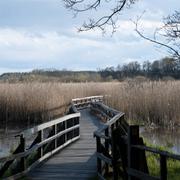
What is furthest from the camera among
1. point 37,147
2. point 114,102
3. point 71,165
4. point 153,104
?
point 114,102

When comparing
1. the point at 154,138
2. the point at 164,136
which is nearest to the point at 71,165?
the point at 154,138

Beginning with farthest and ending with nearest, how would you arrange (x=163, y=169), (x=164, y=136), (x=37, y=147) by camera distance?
(x=164, y=136), (x=37, y=147), (x=163, y=169)

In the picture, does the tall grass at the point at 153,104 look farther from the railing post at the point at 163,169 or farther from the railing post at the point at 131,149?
the railing post at the point at 163,169

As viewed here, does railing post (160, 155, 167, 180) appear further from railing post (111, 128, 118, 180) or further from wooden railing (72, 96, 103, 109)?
wooden railing (72, 96, 103, 109)

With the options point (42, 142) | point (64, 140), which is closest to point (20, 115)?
point (64, 140)

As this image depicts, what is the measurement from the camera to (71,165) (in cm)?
952

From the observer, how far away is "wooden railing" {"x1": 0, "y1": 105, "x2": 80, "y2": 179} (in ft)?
26.7

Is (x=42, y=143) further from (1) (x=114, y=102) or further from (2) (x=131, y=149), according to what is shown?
(1) (x=114, y=102)

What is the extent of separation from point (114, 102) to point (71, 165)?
44.0 feet

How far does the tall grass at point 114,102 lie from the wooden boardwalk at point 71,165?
7.51 meters

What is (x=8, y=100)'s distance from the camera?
925 inches

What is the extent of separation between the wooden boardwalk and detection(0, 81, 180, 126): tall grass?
751 cm

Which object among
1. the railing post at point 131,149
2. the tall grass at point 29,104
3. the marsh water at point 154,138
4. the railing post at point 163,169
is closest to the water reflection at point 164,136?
the marsh water at point 154,138

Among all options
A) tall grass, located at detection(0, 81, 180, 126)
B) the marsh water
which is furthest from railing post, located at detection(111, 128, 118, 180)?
tall grass, located at detection(0, 81, 180, 126)
